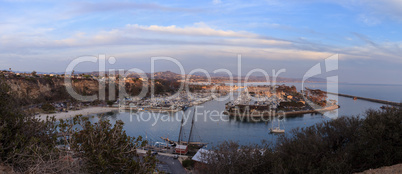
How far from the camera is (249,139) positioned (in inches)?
513

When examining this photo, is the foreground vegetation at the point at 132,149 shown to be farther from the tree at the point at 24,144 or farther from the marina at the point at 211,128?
the marina at the point at 211,128

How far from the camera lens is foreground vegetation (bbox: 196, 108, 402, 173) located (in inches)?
158

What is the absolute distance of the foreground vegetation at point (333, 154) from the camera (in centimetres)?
400

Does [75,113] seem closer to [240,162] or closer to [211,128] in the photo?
[211,128]

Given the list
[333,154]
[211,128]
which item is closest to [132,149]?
[333,154]

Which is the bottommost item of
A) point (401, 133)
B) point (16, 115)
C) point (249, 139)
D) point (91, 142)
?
point (249, 139)

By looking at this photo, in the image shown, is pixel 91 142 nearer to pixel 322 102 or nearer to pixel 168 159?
pixel 168 159

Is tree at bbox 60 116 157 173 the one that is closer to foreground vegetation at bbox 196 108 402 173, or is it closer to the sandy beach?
foreground vegetation at bbox 196 108 402 173

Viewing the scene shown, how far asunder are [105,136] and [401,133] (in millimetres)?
4980

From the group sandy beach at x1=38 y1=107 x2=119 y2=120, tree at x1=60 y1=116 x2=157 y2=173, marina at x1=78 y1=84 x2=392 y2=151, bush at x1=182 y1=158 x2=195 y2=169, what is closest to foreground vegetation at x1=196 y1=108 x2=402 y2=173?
tree at x1=60 y1=116 x2=157 y2=173

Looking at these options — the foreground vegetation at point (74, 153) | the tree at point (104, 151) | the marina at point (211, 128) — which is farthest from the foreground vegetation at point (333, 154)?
the marina at point (211, 128)

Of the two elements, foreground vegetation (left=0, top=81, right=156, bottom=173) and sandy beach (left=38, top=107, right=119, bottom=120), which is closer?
foreground vegetation (left=0, top=81, right=156, bottom=173)

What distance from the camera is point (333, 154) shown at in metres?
4.64

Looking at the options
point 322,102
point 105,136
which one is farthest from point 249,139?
point 322,102
